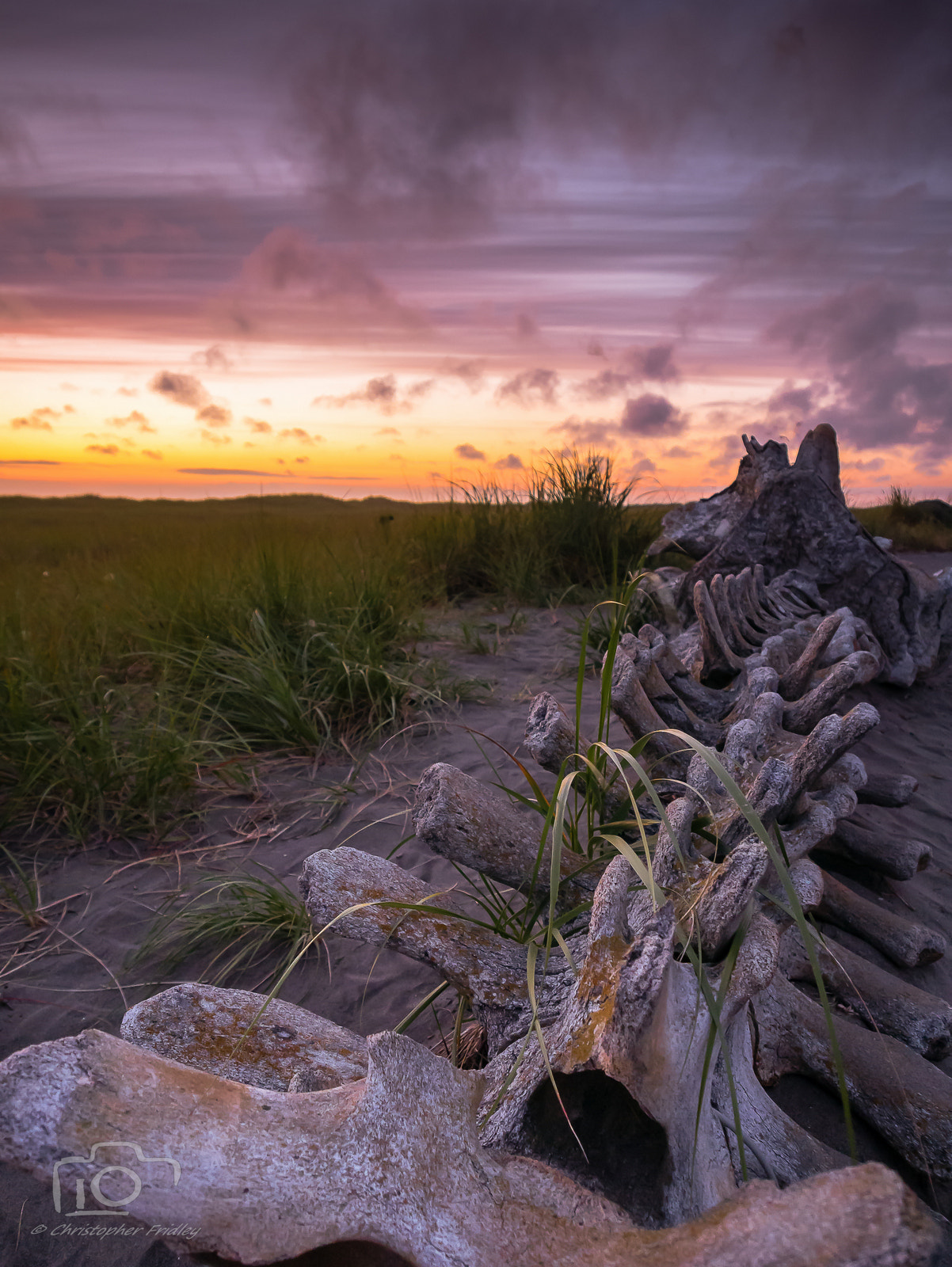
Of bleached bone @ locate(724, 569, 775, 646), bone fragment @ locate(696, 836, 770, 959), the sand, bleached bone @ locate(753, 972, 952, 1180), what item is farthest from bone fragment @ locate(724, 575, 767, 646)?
bone fragment @ locate(696, 836, 770, 959)

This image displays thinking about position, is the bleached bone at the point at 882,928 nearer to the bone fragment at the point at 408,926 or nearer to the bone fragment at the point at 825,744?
the bone fragment at the point at 825,744

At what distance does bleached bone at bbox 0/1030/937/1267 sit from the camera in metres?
0.69

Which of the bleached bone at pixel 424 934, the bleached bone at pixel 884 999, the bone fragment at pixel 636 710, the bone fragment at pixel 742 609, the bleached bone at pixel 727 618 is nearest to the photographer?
the bleached bone at pixel 424 934

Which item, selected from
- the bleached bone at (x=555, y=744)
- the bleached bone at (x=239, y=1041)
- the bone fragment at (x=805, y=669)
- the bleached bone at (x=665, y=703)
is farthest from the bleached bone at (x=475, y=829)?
the bone fragment at (x=805, y=669)

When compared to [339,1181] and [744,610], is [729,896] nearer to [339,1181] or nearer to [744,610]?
[339,1181]

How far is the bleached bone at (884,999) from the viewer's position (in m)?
1.57

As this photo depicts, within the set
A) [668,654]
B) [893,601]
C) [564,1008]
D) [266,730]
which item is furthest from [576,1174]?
[893,601]

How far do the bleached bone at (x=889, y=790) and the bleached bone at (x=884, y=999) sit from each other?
38.7 inches

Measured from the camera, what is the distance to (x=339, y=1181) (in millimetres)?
769

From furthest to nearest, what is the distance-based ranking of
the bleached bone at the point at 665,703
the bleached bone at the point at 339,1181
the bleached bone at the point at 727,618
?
the bleached bone at the point at 727,618 < the bleached bone at the point at 665,703 < the bleached bone at the point at 339,1181

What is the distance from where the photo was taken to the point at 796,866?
1.50 m

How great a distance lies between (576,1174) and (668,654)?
1.97 metres

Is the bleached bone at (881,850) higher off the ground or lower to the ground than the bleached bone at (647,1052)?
lower

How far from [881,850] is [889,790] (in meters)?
0.41
